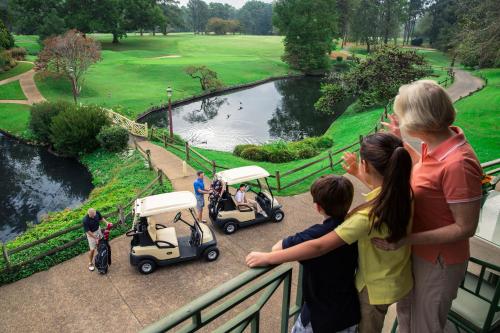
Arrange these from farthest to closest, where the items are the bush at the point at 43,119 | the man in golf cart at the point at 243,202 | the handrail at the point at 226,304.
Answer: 1. the bush at the point at 43,119
2. the man in golf cart at the point at 243,202
3. the handrail at the point at 226,304

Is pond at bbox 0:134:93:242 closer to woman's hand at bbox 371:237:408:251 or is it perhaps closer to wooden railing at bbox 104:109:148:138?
wooden railing at bbox 104:109:148:138

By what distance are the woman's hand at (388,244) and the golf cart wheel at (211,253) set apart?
7.62m

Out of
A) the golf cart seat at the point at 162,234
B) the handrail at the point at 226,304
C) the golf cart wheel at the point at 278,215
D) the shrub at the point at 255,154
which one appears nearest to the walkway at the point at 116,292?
the golf cart wheel at the point at 278,215

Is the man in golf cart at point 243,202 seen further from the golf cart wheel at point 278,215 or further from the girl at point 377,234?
the girl at point 377,234

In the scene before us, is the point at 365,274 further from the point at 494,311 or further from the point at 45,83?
the point at 45,83

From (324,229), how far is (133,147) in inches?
897

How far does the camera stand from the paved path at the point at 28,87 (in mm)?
35241

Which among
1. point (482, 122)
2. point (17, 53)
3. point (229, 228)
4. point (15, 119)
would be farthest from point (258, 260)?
point (17, 53)

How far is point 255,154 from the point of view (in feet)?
74.2

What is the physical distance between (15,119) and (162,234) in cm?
2820

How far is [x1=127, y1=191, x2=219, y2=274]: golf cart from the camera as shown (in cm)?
908

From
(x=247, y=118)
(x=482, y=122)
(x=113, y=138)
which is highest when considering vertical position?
(x=482, y=122)

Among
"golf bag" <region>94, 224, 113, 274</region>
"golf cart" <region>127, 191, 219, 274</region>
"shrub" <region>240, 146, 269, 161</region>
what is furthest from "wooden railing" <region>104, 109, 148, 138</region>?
"golf bag" <region>94, 224, 113, 274</region>

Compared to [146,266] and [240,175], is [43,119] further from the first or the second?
[146,266]
